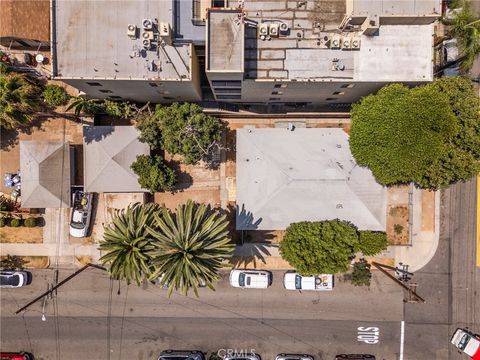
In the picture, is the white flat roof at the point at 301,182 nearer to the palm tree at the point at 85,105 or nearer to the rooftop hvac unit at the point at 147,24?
the rooftop hvac unit at the point at 147,24

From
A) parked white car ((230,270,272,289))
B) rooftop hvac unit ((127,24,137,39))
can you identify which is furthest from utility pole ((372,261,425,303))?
rooftop hvac unit ((127,24,137,39))

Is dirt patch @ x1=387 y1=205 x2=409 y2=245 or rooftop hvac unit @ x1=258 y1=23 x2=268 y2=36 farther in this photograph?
dirt patch @ x1=387 y1=205 x2=409 y2=245

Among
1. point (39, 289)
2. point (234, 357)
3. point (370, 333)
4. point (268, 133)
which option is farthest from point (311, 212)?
point (39, 289)

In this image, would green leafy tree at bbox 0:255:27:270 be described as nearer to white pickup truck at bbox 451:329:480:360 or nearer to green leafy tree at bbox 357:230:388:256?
green leafy tree at bbox 357:230:388:256

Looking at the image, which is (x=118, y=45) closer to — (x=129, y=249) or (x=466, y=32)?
(x=129, y=249)

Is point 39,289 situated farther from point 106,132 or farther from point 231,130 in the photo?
point 231,130

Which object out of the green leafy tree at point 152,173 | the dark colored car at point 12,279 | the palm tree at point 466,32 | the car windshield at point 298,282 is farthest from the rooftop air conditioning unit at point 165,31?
the dark colored car at point 12,279

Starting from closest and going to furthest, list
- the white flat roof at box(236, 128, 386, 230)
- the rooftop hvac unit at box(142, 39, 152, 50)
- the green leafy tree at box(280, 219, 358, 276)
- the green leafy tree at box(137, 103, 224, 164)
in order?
the rooftop hvac unit at box(142, 39, 152, 50) → the green leafy tree at box(280, 219, 358, 276) → the green leafy tree at box(137, 103, 224, 164) → the white flat roof at box(236, 128, 386, 230)
